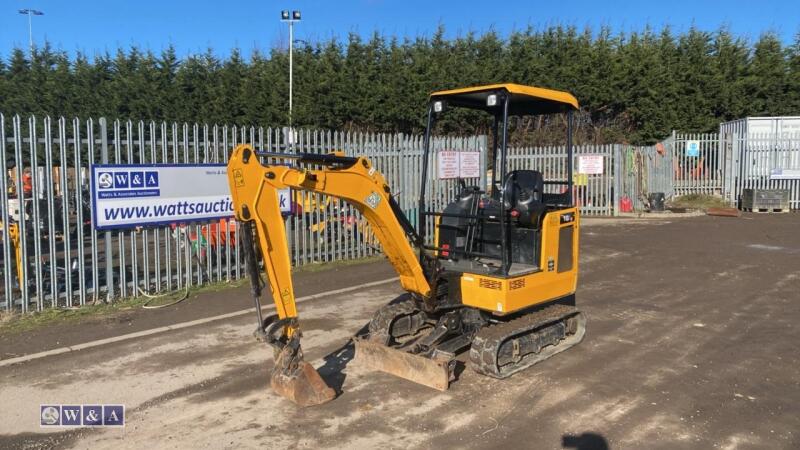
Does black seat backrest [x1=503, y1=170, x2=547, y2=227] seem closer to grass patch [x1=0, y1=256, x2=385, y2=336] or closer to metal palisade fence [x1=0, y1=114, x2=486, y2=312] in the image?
metal palisade fence [x1=0, y1=114, x2=486, y2=312]

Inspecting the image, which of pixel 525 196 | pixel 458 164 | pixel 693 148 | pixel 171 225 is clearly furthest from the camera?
pixel 693 148

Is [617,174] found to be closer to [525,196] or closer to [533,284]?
[525,196]

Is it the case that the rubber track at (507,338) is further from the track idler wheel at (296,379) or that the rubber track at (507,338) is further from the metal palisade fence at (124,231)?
the metal palisade fence at (124,231)

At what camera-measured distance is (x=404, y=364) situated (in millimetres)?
5523

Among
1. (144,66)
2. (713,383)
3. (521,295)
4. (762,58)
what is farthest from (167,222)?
(762,58)

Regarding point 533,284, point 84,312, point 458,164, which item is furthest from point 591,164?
point 84,312

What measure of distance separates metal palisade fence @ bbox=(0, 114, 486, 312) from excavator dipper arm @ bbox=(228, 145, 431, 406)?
281 cm

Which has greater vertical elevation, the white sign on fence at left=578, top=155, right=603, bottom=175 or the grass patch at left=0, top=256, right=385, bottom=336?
the white sign on fence at left=578, top=155, right=603, bottom=175

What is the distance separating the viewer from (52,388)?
547cm

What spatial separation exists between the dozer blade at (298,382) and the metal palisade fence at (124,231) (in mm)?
3187

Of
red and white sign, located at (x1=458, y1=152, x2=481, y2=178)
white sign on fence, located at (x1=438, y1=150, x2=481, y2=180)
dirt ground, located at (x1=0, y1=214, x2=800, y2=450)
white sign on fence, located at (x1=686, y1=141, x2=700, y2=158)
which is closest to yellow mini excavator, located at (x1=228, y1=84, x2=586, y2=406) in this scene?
dirt ground, located at (x1=0, y1=214, x2=800, y2=450)

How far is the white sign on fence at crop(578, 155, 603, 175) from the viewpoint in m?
19.3

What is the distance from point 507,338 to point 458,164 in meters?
8.37

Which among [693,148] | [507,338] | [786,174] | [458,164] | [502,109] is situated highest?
[693,148]
